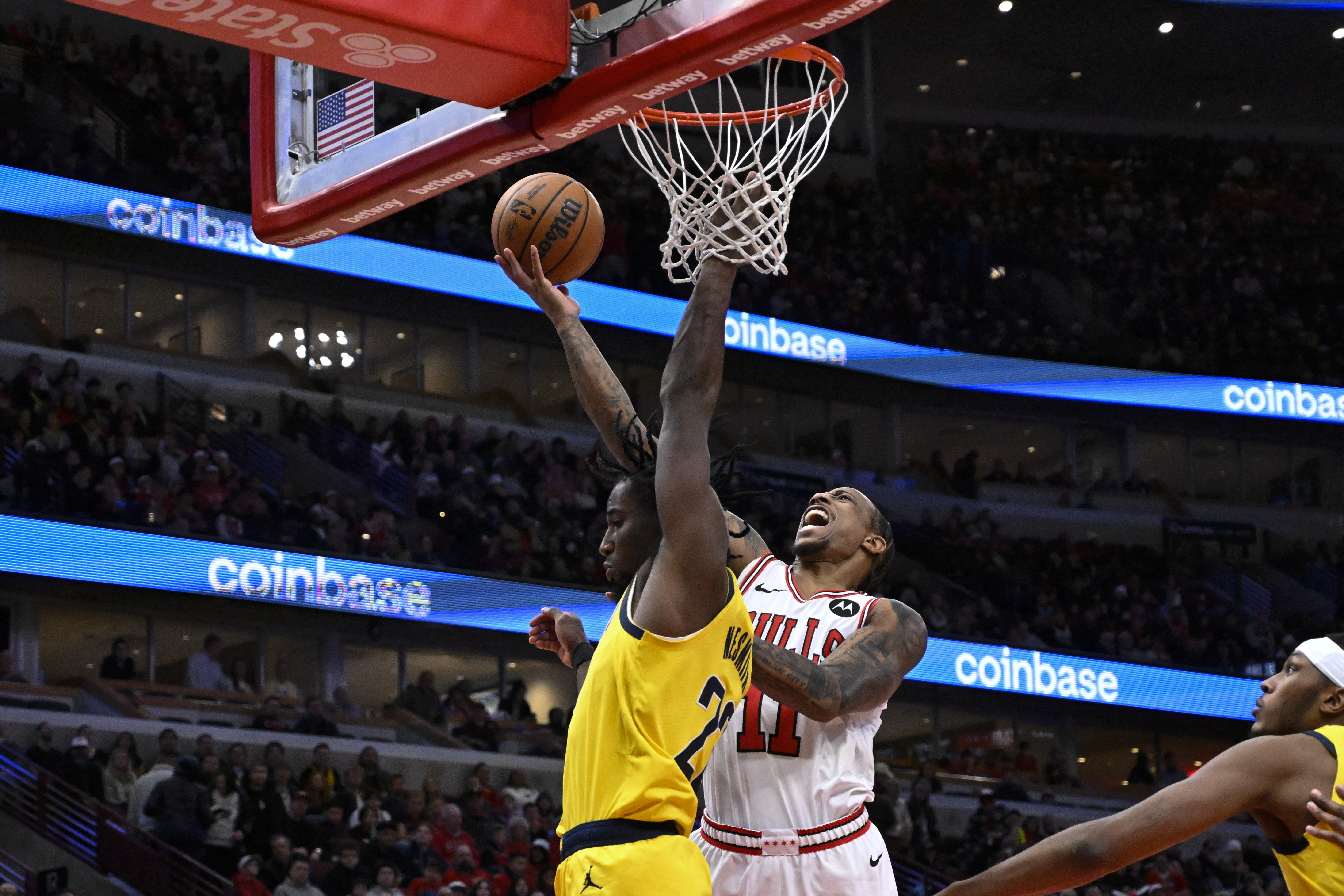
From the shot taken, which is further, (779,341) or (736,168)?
(779,341)

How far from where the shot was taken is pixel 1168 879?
16.9 meters

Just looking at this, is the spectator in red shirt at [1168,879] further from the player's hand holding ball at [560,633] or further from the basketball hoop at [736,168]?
the player's hand holding ball at [560,633]

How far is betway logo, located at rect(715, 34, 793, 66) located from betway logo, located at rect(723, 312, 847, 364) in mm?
16315

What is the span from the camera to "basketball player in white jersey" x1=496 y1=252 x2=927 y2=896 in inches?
170

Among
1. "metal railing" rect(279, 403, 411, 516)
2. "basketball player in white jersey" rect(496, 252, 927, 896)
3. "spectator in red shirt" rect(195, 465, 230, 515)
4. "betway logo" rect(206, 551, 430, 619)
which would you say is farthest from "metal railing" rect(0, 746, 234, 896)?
"basketball player in white jersey" rect(496, 252, 927, 896)

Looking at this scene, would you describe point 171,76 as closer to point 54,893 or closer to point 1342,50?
point 54,893

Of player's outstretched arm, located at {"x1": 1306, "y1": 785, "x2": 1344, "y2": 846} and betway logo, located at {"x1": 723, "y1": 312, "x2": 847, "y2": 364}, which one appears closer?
player's outstretched arm, located at {"x1": 1306, "y1": 785, "x2": 1344, "y2": 846}

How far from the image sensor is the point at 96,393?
15391mm

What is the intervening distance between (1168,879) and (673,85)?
49.5ft

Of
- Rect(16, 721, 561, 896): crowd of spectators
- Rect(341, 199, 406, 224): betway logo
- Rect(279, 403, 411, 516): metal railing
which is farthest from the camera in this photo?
Rect(279, 403, 411, 516): metal railing

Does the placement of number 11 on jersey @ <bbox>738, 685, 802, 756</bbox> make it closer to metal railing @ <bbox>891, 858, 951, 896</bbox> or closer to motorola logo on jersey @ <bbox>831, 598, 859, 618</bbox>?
motorola logo on jersey @ <bbox>831, 598, 859, 618</bbox>

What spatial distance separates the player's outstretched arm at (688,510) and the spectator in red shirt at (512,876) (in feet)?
30.3

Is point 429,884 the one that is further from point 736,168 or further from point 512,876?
point 736,168

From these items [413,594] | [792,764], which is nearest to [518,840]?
[413,594]
